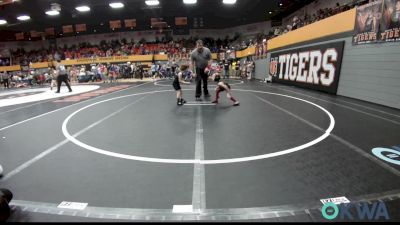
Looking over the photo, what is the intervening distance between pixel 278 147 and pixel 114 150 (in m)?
2.52

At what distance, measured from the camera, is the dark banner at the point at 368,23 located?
6.79 meters

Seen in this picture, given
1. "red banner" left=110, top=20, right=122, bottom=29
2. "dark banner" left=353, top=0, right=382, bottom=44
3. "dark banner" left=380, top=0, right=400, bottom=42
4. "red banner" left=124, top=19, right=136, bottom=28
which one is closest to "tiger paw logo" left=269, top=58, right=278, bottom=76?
"dark banner" left=353, top=0, right=382, bottom=44


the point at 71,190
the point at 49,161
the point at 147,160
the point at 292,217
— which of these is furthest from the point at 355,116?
the point at 49,161

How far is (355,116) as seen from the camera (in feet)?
17.5

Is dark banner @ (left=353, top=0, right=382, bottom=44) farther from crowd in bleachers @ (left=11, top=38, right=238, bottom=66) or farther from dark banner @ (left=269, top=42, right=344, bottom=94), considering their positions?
crowd in bleachers @ (left=11, top=38, right=238, bottom=66)

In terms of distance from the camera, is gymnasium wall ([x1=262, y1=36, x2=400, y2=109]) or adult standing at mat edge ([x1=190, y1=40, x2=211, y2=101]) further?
adult standing at mat edge ([x1=190, y1=40, x2=211, y2=101])

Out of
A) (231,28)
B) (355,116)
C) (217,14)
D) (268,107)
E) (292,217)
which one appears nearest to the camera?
(292,217)

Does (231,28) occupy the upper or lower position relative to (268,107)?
upper

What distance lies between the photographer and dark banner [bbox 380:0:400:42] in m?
6.11

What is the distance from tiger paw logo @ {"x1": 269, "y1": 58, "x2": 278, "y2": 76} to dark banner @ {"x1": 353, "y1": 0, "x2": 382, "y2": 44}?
6.75m

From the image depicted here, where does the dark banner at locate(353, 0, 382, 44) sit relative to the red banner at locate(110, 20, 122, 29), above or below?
below

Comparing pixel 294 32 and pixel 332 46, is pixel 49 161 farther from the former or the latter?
pixel 294 32

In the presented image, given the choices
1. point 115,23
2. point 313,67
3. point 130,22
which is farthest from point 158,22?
point 313,67

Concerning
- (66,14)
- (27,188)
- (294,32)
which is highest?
(66,14)
